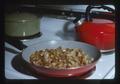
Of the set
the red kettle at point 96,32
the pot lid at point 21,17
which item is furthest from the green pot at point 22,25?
the red kettle at point 96,32

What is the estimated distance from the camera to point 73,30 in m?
1.06

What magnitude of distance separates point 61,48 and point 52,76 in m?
0.11

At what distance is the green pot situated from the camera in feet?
3.07

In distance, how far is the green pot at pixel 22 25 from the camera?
36.9 inches

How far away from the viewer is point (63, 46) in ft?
3.19

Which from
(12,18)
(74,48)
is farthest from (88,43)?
(12,18)

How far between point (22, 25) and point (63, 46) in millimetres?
150

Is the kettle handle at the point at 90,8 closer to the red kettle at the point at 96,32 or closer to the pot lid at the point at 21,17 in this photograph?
the red kettle at the point at 96,32

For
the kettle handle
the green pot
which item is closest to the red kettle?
the kettle handle

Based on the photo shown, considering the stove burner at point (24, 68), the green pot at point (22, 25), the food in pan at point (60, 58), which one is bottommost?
the stove burner at point (24, 68)

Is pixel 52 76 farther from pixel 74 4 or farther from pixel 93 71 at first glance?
pixel 74 4

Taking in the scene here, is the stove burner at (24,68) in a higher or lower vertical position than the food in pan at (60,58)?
lower

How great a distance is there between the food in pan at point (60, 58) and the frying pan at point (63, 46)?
1 cm

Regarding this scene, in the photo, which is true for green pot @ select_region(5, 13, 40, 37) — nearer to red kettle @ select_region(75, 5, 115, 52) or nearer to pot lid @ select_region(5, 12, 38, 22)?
pot lid @ select_region(5, 12, 38, 22)
